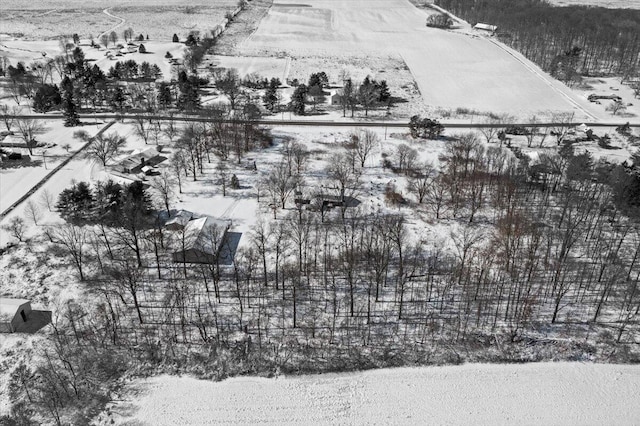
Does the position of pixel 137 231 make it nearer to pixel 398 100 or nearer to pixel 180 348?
pixel 180 348

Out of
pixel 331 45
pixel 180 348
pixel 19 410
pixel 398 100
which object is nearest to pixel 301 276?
pixel 180 348

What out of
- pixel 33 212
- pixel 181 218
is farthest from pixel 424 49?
pixel 33 212

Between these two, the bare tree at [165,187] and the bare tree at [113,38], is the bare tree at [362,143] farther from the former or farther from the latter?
the bare tree at [113,38]

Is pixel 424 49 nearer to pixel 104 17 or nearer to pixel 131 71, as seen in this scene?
pixel 131 71

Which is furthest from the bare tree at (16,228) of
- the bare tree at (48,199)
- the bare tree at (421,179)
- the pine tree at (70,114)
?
the bare tree at (421,179)

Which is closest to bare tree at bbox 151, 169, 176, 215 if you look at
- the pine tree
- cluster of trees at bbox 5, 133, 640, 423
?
cluster of trees at bbox 5, 133, 640, 423

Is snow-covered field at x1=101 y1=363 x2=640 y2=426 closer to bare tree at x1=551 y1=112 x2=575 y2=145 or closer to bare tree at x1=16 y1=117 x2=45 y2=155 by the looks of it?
bare tree at x1=551 y1=112 x2=575 y2=145
